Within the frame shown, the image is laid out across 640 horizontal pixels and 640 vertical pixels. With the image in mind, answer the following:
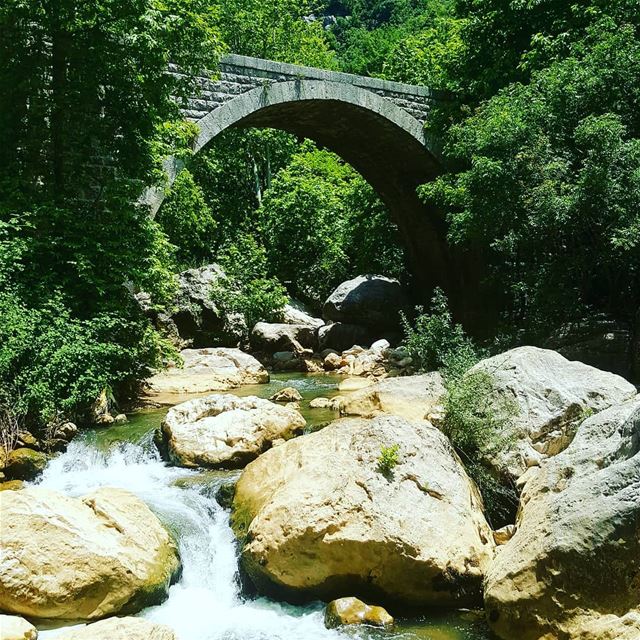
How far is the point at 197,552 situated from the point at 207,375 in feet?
21.5

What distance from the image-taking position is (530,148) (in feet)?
34.0

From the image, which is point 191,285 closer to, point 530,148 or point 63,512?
point 530,148

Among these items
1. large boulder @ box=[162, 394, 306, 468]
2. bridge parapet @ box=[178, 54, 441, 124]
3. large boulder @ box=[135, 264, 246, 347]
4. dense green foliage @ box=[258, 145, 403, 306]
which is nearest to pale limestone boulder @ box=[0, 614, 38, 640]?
large boulder @ box=[162, 394, 306, 468]

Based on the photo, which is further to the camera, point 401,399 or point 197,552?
point 401,399

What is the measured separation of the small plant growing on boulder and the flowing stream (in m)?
1.03

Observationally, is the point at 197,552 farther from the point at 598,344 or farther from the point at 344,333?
the point at 344,333

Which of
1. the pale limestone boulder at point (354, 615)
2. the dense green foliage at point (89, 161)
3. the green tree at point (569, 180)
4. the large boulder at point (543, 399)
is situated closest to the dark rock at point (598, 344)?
the green tree at point (569, 180)

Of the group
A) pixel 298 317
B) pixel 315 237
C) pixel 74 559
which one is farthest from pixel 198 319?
pixel 74 559

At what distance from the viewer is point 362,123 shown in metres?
14.7

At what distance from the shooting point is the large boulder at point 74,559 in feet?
14.6

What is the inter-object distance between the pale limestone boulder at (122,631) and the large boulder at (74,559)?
431mm

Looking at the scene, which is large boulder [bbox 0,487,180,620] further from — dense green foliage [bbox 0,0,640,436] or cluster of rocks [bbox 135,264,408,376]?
cluster of rocks [bbox 135,264,408,376]

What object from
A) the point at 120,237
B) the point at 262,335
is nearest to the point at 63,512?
the point at 120,237

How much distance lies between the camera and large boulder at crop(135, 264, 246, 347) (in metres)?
15.3
